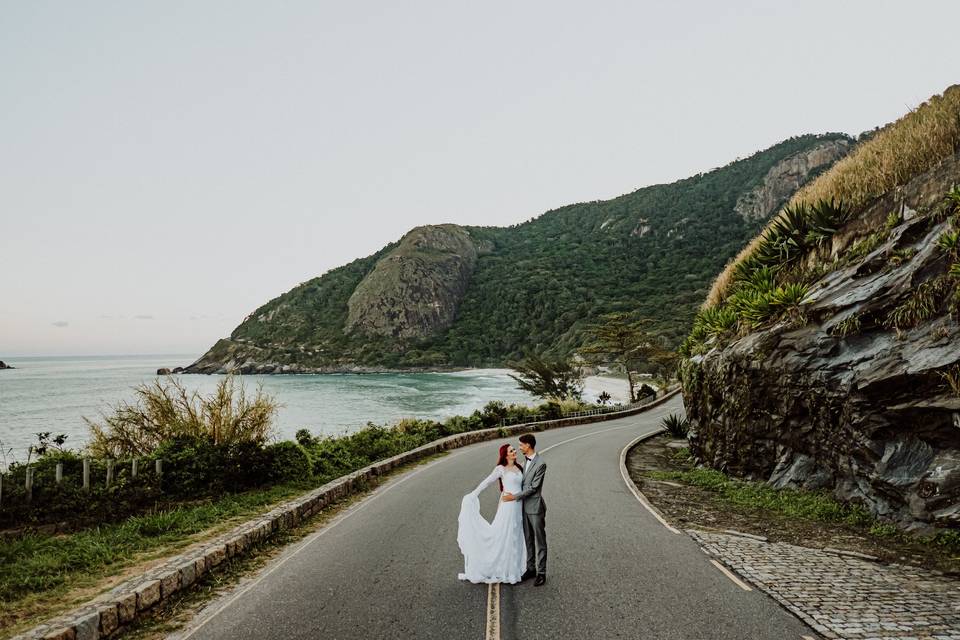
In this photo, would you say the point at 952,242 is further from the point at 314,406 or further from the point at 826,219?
the point at 314,406

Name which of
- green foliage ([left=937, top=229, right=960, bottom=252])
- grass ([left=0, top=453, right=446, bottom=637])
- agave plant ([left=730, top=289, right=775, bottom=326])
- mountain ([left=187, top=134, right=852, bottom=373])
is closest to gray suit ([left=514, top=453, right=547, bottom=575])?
grass ([left=0, top=453, right=446, bottom=637])

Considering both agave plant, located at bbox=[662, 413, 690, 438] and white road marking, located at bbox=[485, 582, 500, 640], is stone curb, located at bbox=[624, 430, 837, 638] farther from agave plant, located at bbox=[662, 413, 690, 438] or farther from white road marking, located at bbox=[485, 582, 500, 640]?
agave plant, located at bbox=[662, 413, 690, 438]

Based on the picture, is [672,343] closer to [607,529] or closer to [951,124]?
[951,124]

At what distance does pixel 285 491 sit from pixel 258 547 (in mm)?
3646

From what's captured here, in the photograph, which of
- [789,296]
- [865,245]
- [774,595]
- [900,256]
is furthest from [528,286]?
[774,595]

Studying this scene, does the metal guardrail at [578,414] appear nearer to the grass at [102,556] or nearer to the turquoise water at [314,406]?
the turquoise water at [314,406]

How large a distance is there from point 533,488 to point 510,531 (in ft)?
2.14

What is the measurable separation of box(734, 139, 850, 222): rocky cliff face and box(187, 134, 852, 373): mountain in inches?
13.8

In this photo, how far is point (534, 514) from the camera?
6.35 m

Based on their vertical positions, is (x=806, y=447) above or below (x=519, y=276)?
below

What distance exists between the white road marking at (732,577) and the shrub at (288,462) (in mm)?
10212

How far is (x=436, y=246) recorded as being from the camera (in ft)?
589

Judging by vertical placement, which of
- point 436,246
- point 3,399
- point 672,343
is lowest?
point 3,399

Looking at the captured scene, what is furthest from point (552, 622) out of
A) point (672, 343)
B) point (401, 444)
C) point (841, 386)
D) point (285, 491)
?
point (672, 343)
